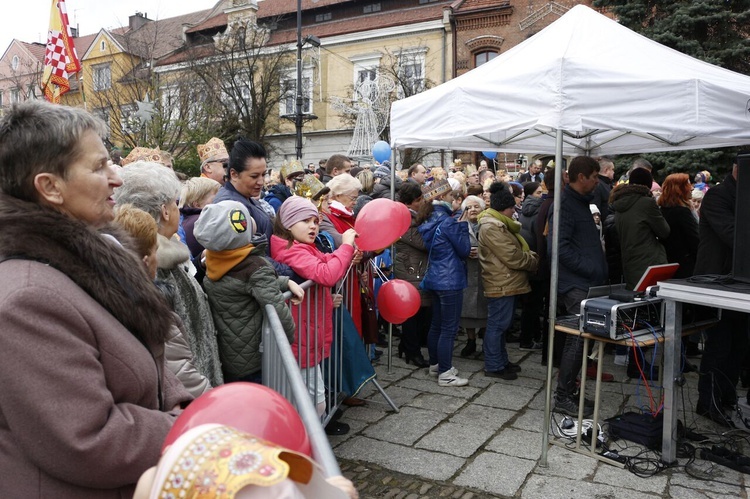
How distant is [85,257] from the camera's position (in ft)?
4.78

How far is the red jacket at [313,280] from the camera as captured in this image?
397 cm

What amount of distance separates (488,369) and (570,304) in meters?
1.24

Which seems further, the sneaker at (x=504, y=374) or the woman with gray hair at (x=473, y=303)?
the woman with gray hair at (x=473, y=303)

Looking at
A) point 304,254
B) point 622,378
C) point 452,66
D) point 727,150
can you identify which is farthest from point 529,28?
point 304,254

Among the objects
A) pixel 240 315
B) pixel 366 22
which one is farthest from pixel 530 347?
pixel 366 22

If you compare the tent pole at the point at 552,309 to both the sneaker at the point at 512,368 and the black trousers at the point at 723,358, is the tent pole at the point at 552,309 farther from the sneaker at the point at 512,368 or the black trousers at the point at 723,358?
the sneaker at the point at 512,368

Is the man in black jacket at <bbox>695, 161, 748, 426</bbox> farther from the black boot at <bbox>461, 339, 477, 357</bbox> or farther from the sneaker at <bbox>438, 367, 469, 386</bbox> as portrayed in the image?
the black boot at <bbox>461, 339, 477, 357</bbox>

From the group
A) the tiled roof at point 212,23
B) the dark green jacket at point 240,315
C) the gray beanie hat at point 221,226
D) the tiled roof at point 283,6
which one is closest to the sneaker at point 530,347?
the dark green jacket at point 240,315

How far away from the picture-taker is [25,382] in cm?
126

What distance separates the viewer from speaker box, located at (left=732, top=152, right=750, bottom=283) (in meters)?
4.02

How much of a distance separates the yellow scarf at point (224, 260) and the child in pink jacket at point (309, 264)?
74 centimetres

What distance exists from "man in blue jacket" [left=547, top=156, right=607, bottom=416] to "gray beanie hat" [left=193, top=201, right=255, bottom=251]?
3.00m

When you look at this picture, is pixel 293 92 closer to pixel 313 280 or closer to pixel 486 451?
pixel 313 280

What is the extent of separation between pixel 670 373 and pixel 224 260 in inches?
120
